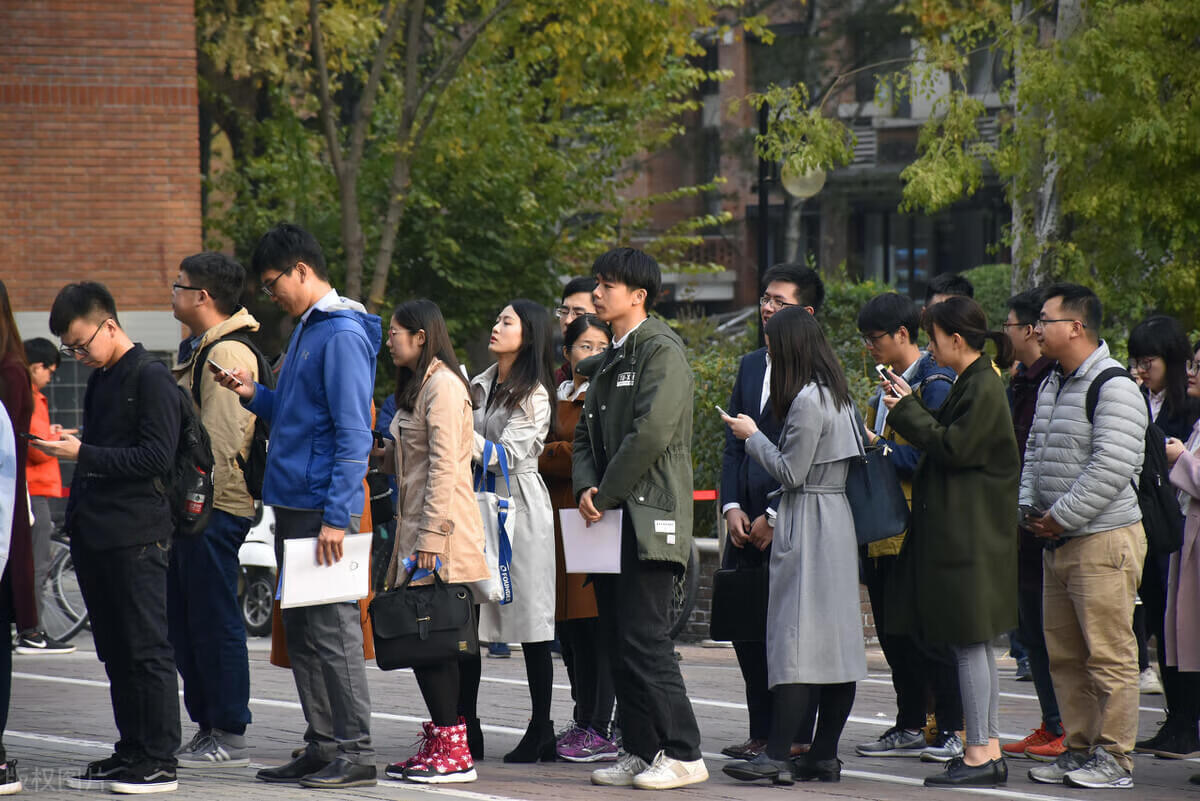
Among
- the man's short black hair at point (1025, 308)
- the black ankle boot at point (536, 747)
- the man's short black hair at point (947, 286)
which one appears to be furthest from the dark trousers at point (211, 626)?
the man's short black hair at point (1025, 308)

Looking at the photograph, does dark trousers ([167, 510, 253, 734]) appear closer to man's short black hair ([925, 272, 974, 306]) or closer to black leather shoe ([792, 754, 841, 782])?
black leather shoe ([792, 754, 841, 782])

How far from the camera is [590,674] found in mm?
7215

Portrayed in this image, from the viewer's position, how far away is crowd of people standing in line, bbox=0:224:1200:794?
242 inches

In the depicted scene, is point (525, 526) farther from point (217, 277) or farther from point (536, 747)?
point (217, 277)

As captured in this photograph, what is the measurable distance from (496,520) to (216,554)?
4.06 feet

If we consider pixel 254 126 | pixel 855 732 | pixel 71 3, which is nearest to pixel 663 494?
pixel 855 732

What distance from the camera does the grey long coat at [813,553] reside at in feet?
21.0

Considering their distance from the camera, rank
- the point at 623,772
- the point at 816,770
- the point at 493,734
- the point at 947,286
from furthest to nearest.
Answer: the point at 947,286 → the point at 493,734 → the point at 816,770 → the point at 623,772

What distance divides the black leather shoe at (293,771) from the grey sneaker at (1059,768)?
3.06 metres

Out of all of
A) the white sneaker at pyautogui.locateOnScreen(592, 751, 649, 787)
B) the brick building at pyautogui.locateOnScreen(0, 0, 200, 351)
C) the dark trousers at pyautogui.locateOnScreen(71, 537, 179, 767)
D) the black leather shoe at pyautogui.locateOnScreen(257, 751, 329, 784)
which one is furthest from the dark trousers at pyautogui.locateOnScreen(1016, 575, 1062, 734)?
the brick building at pyautogui.locateOnScreen(0, 0, 200, 351)

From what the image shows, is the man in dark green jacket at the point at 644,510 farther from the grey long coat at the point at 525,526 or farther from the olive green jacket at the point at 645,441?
the grey long coat at the point at 525,526

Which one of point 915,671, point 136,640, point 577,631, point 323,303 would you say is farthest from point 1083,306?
point 136,640

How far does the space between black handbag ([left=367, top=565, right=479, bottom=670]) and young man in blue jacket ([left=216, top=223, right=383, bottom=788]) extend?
13 cm

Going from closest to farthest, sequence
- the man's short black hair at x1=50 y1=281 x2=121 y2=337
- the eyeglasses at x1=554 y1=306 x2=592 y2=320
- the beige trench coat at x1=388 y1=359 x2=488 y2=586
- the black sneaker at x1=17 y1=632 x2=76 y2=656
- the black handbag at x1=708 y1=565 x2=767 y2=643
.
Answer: the man's short black hair at x1=50 y1=281 x2=121 y2=337, the beige trench coat at x1=388 y1=359 x2=488 y2=586, the black handbag at x1=708 y1=565 x2=767 y2=643, the eyeglasses at x1=554 y1=306 x2=592 y2=320, the black sneaker at x1=17 y1=632 x2=76 y2=656
